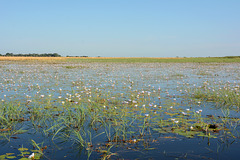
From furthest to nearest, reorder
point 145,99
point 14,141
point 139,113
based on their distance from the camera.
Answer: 1. point 145,99
2. point 139,113
3. point 14,141

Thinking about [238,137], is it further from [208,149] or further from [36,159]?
[36,159]

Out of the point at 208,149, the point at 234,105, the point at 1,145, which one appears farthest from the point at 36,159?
the point at 234,105

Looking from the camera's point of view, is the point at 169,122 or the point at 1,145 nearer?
the point at 1,145

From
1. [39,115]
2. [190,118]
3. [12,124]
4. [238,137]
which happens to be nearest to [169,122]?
[190,118]

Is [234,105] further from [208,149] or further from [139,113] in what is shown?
[208,149]

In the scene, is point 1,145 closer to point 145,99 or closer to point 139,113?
point 139,113

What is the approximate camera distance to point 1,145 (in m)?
4.84

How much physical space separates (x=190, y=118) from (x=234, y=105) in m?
3.00

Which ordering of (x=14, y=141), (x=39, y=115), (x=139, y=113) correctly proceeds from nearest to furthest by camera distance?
(x=14, y=141) → (x=39, y=115) → (x=139, y=113)

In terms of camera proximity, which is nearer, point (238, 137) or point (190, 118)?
point (238, 137)

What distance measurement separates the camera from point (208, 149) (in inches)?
183

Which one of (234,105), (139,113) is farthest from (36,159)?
(234,105)

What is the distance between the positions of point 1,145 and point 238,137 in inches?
229

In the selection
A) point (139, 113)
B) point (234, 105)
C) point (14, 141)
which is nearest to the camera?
point (14, 141)
